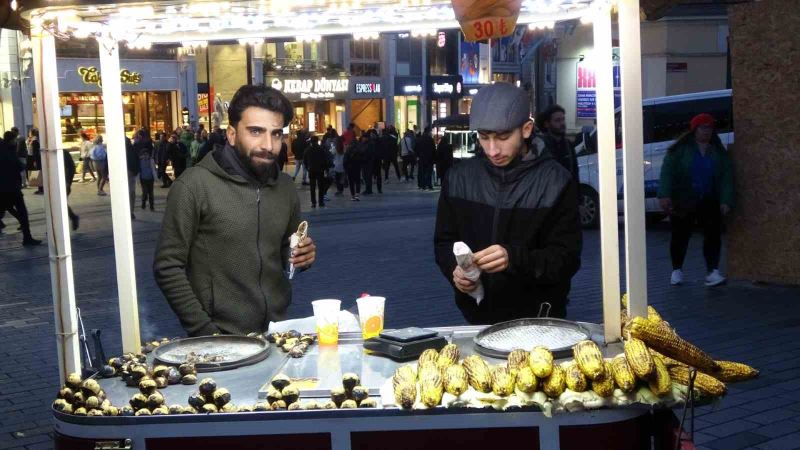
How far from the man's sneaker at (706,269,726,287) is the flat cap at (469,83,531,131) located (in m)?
7.01

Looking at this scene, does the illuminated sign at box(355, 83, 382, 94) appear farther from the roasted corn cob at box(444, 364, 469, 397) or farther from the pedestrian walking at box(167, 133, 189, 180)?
the roasted corn cob at box(444, 364, 469, 397)

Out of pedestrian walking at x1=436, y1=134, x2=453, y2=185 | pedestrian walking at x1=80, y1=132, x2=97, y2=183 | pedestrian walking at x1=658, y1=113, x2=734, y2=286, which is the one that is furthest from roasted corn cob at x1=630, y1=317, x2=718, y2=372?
pedestrian walking at x1=80, y1=132, x2=97, y2=183

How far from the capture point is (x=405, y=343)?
352 cm

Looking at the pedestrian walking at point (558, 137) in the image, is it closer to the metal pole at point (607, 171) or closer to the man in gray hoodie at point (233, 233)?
the man in gray hoodie at point (233, 233)

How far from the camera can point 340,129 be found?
4759 centimetres

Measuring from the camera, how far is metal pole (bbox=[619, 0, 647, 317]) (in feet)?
10.5

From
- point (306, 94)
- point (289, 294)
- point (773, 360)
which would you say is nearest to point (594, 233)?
point (773, 360)

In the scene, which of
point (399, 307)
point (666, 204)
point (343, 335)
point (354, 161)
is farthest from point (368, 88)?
point (343, 335)

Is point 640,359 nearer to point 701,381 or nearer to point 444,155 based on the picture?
point 701,381

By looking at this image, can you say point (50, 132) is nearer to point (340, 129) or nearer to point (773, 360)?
point (773, 360)

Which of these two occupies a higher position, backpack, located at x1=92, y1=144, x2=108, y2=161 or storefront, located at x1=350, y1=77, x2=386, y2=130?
storefront, located at x1=350, y1=77, x2=386, y2=130

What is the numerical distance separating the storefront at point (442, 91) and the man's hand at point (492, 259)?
51.0 meters

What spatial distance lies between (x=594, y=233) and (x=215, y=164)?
1164 cm

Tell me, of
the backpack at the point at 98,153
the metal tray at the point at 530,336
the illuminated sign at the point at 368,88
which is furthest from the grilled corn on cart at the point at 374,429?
the illuminated sign at the point at 368,88
